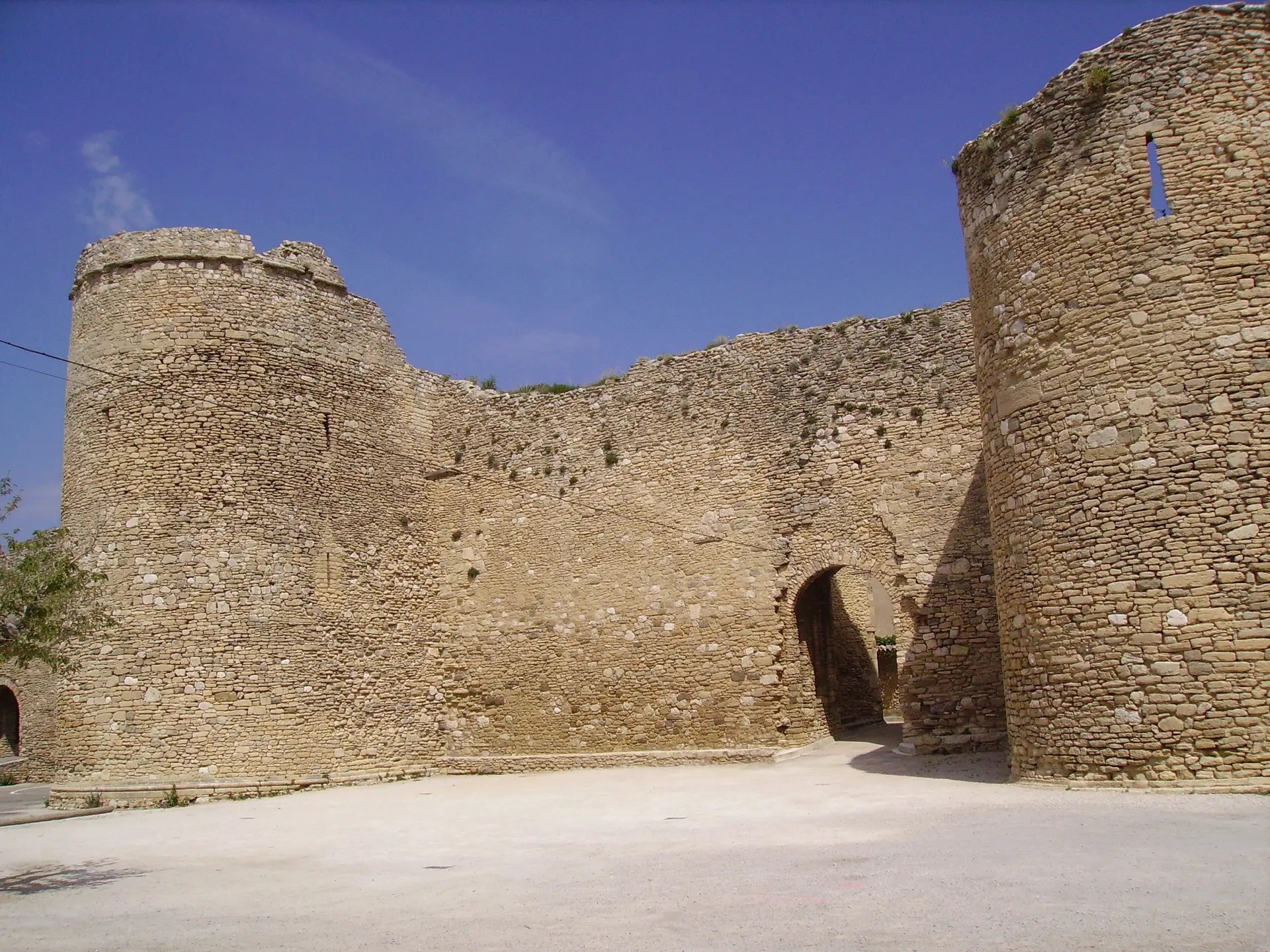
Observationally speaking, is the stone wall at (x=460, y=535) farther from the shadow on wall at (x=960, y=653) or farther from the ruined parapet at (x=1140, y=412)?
the ruined parapet at (x=1140, y=412)

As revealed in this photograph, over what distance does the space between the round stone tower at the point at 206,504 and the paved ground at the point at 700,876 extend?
10.4 ft

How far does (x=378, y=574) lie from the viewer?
57.8ft

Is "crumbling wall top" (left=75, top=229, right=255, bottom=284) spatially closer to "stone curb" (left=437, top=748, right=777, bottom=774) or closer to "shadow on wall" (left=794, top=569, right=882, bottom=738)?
"stone curb" (left=437, top=748, right=777, bottom=774)

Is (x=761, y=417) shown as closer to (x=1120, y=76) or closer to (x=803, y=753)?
(x=803, y=753)

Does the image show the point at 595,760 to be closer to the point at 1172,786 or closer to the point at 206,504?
the point at 206,504

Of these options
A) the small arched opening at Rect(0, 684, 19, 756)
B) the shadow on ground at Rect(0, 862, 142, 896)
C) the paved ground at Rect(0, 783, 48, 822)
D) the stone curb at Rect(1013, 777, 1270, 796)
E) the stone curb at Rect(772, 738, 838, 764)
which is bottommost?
the paved ground at Rect(0, 783, 48, 822)

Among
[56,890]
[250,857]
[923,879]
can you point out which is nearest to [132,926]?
[56,890]

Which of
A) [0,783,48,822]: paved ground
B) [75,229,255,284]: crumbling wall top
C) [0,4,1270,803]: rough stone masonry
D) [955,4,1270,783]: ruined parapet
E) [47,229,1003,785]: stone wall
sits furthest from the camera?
[75,229,255,284]: crumbling wall top

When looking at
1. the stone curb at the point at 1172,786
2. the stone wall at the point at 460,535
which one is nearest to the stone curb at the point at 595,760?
the stone wall at the point at 460,535

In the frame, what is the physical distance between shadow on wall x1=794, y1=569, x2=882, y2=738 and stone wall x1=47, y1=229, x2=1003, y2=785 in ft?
1.76

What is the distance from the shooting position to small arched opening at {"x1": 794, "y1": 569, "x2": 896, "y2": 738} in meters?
16.8

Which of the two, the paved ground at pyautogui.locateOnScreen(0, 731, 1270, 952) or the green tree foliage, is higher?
the green tree foliage

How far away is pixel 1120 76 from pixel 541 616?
1202 centimetres

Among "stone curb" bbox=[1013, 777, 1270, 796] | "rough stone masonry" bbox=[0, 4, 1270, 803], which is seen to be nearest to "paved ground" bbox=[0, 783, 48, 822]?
"rough stone masonry" bbox=[0, 4, 1270, 803]
